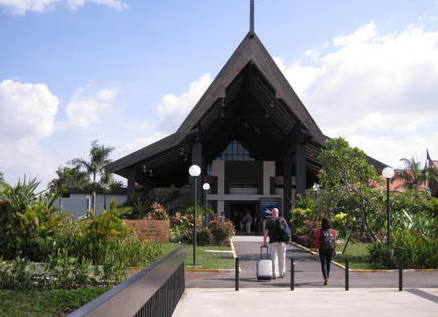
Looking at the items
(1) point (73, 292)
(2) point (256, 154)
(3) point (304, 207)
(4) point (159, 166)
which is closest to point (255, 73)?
(3) point (304, 207)

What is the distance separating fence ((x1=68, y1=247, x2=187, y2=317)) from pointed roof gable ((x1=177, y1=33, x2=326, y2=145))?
19.5 meters

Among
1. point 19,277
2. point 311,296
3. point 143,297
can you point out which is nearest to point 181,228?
point 19,277

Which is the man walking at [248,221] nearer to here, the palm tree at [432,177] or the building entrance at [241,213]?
the building entrance at [241,213]

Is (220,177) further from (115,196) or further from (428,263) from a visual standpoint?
(428,263)

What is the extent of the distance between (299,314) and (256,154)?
35943mm

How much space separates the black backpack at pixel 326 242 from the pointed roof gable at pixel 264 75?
53.2 feet

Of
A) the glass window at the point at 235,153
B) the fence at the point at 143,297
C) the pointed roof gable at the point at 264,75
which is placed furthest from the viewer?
the glass window at the point at 235,153

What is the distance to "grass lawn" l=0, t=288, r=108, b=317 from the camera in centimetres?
967

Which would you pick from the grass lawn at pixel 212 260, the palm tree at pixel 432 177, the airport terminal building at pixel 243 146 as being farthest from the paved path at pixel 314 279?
the palm tree at pixel 432 177

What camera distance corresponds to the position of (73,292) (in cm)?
1039

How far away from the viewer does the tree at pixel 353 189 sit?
19594 mm

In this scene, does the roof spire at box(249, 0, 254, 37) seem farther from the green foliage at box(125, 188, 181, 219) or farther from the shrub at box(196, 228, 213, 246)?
the shrub at box(196, 228, 213, 246)

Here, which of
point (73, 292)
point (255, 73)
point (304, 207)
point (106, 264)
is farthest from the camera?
point (255, 73)

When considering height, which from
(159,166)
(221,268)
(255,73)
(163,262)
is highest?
(255,73)
